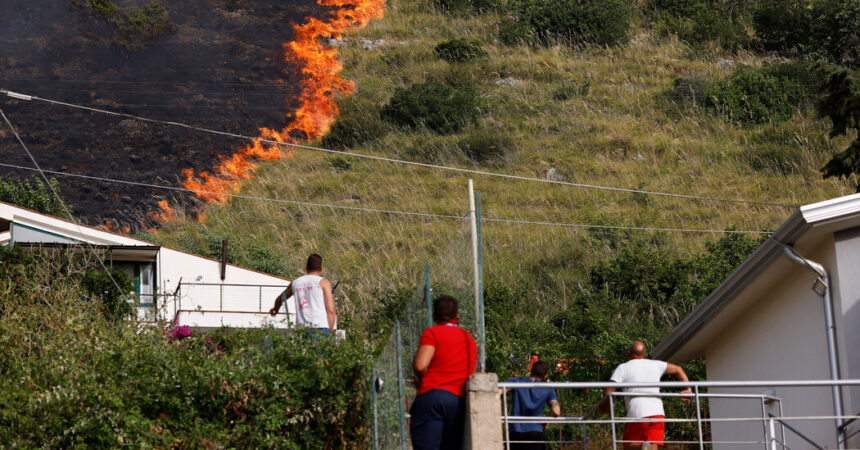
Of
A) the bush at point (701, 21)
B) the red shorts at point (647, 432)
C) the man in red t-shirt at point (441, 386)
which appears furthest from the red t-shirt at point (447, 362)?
the bush at point (701, 21)

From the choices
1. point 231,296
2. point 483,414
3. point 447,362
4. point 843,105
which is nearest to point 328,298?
point 447,362

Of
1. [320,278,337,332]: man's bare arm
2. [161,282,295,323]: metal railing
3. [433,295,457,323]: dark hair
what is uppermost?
[161,282,295,323]: metal railing

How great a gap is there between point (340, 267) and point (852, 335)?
25246 millimetres

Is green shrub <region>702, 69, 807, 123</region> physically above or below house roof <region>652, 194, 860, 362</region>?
above

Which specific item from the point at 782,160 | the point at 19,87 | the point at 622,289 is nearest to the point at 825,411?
the point at 622,289

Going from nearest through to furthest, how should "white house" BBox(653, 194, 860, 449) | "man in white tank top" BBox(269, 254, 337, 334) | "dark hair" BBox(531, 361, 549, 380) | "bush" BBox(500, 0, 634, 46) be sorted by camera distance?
"white house" BBox(653, 194, 860, 449) → "dark hair" BBox(531, 361, 549, 380) → "man in white tank top" BBox(269, 254, 337, 334) → "bush" BBox(500, 0, 634, 46)

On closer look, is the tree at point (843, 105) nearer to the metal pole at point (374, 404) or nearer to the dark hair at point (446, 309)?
the metal pole at point (374, 404)

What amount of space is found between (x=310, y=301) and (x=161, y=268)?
57.7 feet

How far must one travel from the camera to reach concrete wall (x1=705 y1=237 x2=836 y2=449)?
9.82m

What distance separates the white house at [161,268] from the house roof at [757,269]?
48.9ft

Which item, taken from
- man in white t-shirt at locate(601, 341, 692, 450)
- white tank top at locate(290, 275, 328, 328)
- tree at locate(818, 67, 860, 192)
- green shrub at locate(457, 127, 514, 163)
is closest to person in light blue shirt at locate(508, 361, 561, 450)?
man in white t-shirt at locate(601, 341, 692, 450)

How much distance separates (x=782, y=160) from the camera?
42.3m

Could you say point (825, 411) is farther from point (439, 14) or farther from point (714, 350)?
point (439, 14)

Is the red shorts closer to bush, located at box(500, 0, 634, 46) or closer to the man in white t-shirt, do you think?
the man in white t-shirt
